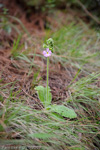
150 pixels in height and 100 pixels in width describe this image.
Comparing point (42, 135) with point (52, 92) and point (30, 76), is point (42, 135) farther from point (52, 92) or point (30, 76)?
point (30, 76)

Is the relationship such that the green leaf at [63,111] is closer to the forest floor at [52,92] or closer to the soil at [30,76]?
the forest floor at [52,92]

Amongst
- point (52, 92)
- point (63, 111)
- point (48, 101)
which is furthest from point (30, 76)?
point (63, 111)

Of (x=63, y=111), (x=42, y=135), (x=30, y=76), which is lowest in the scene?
(x=42, y=135)

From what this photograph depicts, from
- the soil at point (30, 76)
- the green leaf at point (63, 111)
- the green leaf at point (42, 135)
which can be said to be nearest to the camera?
the green leaf at point (42, 135)

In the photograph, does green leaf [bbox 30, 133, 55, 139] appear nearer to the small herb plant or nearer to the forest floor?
the forest floor

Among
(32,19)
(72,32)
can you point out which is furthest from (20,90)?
(32,19)

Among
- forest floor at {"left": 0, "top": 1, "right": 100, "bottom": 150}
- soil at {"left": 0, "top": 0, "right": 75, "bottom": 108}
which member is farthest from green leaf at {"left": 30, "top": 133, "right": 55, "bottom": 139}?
soil at {"left": 0, "top": 0, "right": 75, "bottom": 108}

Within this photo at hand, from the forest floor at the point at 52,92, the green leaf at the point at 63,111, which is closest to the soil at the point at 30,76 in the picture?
the forest floor at the point at 52,92

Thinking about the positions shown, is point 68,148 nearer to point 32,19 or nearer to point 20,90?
point 20,90
